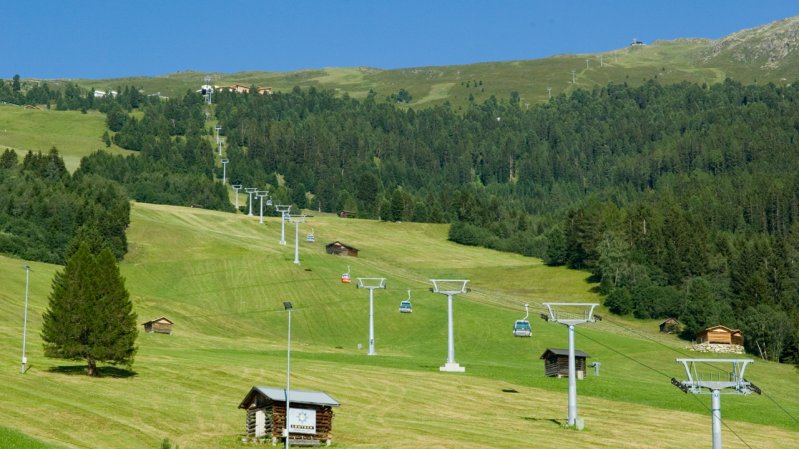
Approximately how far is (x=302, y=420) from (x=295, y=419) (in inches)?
16.5

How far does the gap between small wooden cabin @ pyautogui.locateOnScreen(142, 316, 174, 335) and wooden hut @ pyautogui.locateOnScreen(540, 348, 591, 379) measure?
43151 millimetres

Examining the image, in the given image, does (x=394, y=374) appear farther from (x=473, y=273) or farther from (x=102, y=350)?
(x=473, y=273)

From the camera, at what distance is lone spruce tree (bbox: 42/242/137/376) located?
85.8 m

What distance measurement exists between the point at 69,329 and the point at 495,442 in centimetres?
3483

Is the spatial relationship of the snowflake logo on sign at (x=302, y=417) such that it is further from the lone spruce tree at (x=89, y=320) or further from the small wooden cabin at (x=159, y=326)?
the small wooden cabin at (x=159, y=326)

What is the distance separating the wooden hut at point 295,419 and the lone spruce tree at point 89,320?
68.4 ft

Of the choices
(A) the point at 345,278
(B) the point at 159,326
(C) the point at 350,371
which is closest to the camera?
(C) the point at 350,371

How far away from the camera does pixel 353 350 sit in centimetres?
12744

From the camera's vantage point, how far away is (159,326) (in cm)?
12762

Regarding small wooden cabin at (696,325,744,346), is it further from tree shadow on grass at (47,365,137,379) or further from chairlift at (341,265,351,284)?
tree shadow on grass at (47,365,137,379)

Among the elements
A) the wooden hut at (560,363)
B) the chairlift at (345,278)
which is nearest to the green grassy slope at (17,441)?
the wooden hut at (560,363)

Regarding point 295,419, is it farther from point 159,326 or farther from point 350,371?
point 159,326

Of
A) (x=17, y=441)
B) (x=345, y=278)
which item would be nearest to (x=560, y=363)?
(x=17, y=441)

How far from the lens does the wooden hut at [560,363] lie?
105338 mm
